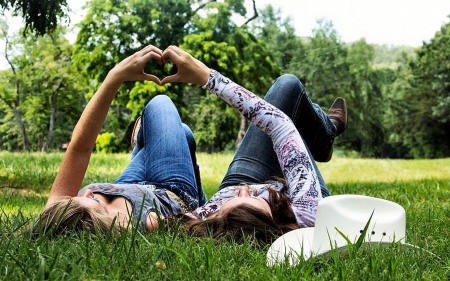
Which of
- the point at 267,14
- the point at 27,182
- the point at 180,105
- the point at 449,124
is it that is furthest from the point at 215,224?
the point at 267,14

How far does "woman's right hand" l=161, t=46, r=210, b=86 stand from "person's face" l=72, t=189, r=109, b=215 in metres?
0.62

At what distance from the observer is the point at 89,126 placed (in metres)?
2.49

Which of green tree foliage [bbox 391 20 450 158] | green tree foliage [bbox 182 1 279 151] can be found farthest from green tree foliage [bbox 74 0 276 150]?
green tree foliage [bbox 391 20 450 158]

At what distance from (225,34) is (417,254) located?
23.2 meters

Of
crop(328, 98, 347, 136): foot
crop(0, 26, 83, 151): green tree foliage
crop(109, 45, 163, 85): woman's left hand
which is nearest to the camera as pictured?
crop(109, 45, 163, 85): woman's left hand

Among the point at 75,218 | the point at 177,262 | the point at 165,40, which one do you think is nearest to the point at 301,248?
the point at 177,262

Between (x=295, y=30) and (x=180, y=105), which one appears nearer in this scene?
(x=180, y=105)

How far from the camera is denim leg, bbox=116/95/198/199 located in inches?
116

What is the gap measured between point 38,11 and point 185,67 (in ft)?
14.3

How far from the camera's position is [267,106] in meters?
2.68

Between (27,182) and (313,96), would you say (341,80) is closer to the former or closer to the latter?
(313,96)

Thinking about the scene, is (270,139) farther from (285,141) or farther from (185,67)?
(185,67)

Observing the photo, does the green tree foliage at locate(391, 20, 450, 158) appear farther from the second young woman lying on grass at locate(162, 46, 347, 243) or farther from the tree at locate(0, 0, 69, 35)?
the second young woman lying on grass at locate(162, 46, 347, 243)

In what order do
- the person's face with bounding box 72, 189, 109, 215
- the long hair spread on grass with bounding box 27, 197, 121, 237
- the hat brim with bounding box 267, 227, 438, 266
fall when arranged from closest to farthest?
the hat brim with bounding box 267, 227, 438, 266, the long hair spread on grass with bounding box 27, 197, 121, 237, the person's face with bounding box 72, 189, 109, 215
